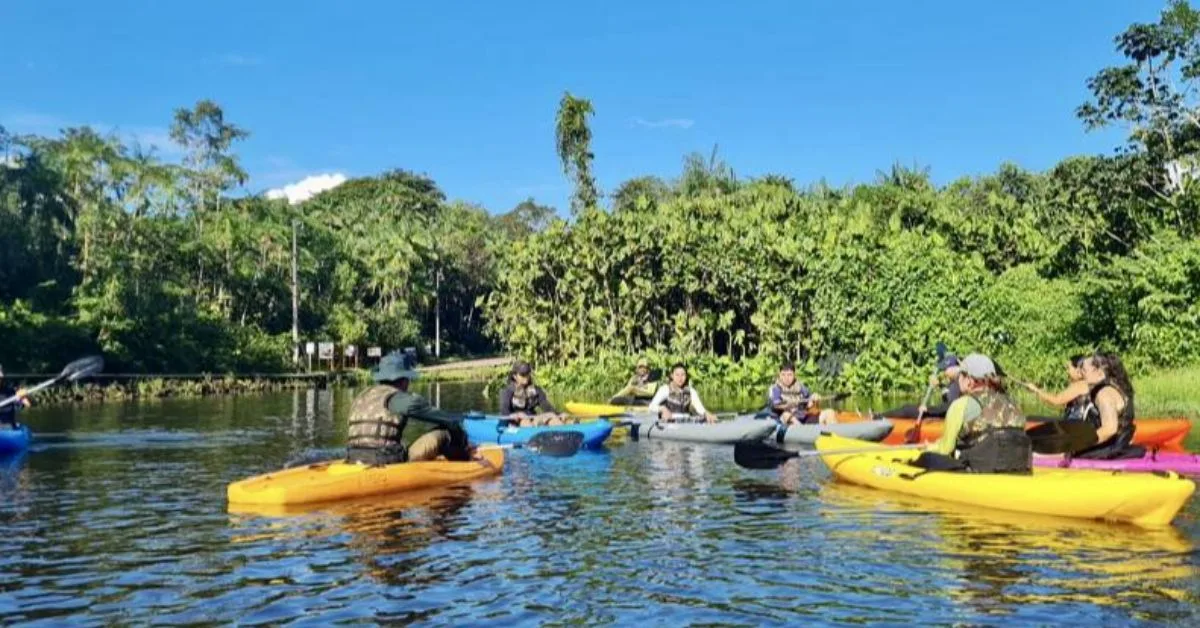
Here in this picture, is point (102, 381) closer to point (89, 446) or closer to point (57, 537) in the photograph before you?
point (89, 446)

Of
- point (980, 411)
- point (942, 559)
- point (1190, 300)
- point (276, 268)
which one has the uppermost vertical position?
point (276, 268)

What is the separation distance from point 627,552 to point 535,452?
6.56m

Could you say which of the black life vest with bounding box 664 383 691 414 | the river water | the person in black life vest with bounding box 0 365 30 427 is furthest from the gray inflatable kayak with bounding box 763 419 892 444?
the person in black life vest with bounding box 0 365 30 427

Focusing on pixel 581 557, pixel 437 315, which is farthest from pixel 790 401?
pixel 437 315

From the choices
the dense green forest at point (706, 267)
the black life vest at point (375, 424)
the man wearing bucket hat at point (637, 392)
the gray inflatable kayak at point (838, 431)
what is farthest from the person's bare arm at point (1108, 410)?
the dense green forest at point (706, 267)

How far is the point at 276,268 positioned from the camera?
4528cm

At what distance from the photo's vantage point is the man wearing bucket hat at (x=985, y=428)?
9109 mm

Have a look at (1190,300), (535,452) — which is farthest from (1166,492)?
(1190,300)

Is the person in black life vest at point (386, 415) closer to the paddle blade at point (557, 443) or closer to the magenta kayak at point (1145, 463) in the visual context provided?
the paddle blade at point (557, 443)

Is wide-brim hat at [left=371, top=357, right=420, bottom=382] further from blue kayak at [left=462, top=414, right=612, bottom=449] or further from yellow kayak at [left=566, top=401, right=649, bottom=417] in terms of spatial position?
yellow kayak at [left=566, top=401, right=649, bottom=417]

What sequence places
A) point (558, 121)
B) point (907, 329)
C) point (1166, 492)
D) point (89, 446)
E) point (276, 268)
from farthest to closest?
point (276, 268) → point (558, 121) → point (907, 329) → point (89, 446) → point (1166, 492)

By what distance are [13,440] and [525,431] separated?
21.4 ft

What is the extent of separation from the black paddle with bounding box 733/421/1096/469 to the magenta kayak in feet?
0.60

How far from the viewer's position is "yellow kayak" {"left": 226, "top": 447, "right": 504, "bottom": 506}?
9648mm
